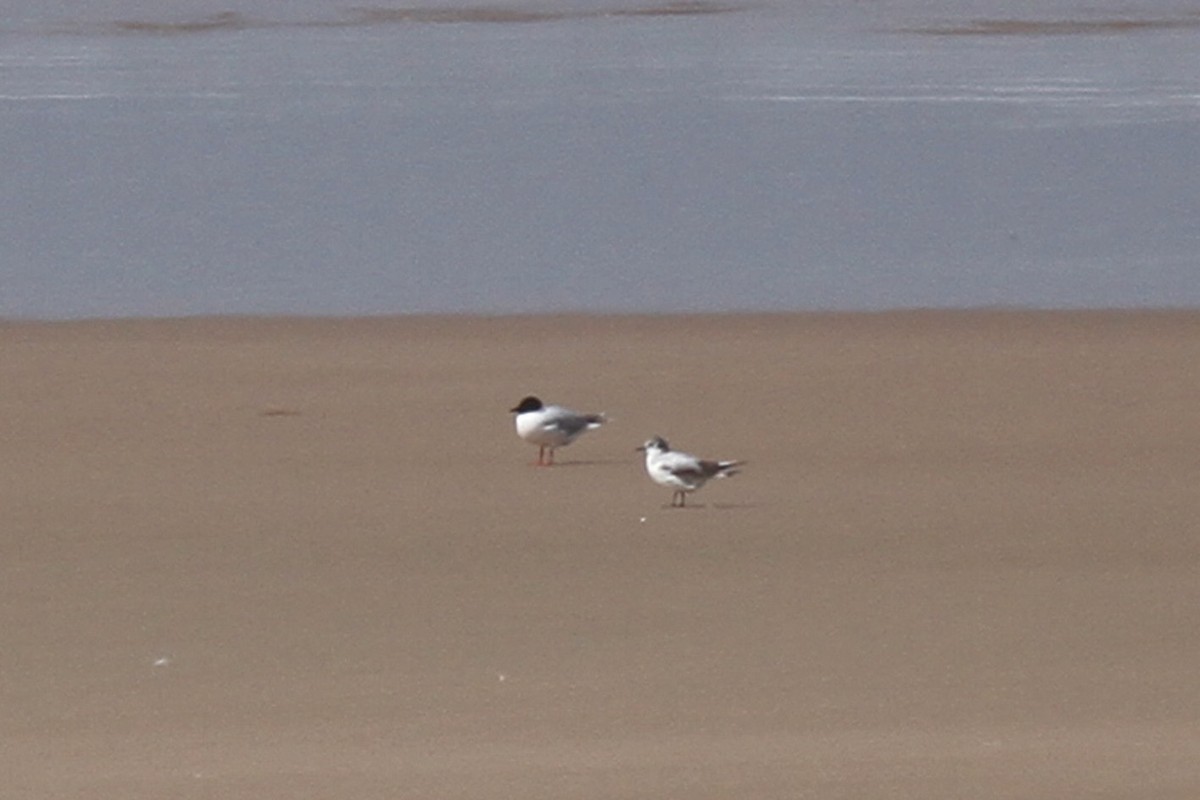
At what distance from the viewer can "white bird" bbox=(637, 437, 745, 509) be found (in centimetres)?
861

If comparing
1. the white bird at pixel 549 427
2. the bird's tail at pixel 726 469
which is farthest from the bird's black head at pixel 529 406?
the bird's tail at pixel 726 469

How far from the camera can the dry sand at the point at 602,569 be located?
5.77 meters

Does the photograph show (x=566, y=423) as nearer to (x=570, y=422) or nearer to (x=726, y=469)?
(x=570, y=422)

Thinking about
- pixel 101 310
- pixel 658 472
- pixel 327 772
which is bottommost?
pixel 327 772

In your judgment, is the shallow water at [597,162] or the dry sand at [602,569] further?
the shallow water at [597,162]

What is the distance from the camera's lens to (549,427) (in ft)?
30.8

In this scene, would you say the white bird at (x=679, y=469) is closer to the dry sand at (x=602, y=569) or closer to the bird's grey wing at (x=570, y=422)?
the dry sand at (x=602, y=569)

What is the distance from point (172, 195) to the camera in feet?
59.6

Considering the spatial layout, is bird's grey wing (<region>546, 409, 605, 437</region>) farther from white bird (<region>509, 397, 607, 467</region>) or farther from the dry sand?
the dry sand

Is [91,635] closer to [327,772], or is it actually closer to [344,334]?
[327,772]

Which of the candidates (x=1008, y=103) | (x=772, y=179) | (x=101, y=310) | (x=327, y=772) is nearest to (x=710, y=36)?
(x=1008, y=103)

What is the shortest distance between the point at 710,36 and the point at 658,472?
20.8 m

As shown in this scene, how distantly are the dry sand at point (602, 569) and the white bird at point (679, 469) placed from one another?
0.47ft

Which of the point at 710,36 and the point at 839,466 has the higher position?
the point at 710,36
